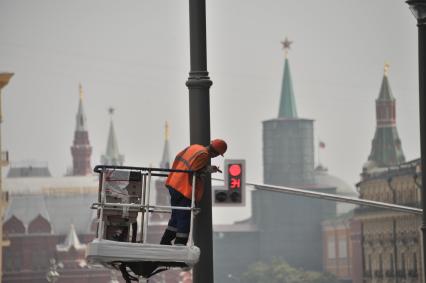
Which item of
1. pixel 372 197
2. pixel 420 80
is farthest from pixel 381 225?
pixel 420 80

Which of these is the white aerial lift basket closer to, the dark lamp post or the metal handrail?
the metal handrail

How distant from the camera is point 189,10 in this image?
1551 centimetres

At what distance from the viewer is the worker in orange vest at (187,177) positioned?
14219 millimetres

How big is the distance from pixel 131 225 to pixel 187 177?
0.57m

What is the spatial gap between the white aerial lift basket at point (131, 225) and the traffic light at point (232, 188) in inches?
157

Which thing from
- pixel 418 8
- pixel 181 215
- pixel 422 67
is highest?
pixel 418 8

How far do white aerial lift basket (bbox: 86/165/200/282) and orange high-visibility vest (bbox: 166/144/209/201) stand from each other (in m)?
0.07

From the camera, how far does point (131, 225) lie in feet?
46.3

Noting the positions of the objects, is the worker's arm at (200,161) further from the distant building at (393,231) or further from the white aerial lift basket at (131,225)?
the distant building at (393,231)

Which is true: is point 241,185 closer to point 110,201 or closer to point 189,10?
point 189,10

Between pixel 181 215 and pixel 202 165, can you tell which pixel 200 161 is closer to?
pixel 202 165

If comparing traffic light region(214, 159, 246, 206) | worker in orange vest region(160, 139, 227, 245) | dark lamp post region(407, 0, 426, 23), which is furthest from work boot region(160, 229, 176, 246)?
dark lamp post region(407, 0, 426, 23)

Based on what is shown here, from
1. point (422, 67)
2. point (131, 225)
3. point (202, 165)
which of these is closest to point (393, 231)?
point (422, 67)

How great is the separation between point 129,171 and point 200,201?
125 centimetres
